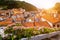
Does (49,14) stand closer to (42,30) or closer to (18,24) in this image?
(42,30)

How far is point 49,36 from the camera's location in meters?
2.91

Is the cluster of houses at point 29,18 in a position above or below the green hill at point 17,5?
below

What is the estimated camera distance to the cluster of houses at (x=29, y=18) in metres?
2.74

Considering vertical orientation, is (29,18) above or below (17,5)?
below

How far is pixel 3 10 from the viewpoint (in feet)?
9.09

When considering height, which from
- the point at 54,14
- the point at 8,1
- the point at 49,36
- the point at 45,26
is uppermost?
the point at 8,1

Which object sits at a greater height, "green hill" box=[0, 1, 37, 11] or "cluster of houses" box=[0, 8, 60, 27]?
"green hill" box=[0, 1, 37, 11]

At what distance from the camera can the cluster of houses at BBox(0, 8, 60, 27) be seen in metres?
2.74

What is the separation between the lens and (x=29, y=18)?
2814mm

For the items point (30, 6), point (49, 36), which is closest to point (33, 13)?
point (30, 6)

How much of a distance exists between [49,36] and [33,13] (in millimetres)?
488

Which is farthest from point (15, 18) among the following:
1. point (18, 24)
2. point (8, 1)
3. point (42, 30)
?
point (42, 30)

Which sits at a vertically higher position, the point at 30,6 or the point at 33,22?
the point at 30,6

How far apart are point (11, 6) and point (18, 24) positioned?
1.05 feet
